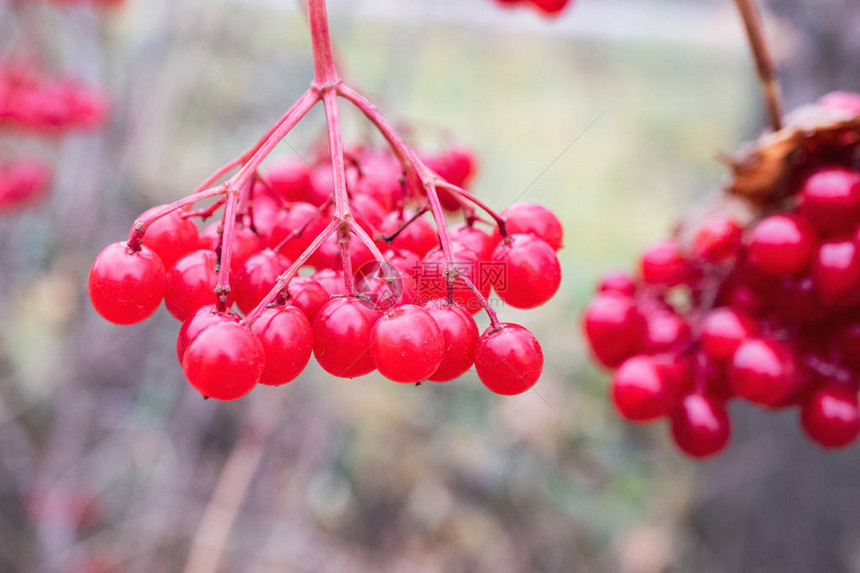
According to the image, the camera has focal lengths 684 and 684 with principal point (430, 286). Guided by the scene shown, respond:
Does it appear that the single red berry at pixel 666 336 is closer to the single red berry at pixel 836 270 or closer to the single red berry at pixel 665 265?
the single red berry at pixel 665 265

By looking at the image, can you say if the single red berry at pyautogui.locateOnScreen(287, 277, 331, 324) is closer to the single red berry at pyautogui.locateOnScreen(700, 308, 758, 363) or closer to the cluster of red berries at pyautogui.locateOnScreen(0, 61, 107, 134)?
the single red berry at pyautogui.locateOnScreen(700, 308, 758, 363)

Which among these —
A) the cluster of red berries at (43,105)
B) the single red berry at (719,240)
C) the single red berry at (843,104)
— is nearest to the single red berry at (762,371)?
the single red berry at (719,240)

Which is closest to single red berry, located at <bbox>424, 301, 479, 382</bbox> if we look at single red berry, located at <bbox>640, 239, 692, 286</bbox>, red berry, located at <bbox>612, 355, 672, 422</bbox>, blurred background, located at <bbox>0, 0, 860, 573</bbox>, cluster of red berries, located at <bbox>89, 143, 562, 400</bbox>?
cluster of red berries, located at <bbox>89, 143, 562, 400</bbox>

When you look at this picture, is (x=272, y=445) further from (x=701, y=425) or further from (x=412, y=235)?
(x=412, y=235)

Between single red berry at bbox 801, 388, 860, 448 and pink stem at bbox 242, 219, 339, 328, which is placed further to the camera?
single red berry at bbox 801, 388, 860, 448

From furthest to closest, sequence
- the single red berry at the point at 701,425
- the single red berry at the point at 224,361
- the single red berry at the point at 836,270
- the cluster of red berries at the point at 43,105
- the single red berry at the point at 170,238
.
Result: the cluster of red berries at the point at 43,105
the single red berry at the point at 701,425
the single red berry at the point at 836,270
the single red berry at the point at 170,238
the single red berry at the point at 224,361

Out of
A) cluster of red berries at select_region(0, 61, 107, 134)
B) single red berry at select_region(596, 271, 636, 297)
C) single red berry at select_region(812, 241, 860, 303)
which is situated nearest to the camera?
single red berry at select_region(812, 241, 860, 303)

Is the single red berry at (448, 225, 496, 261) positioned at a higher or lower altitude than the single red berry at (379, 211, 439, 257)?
lower
